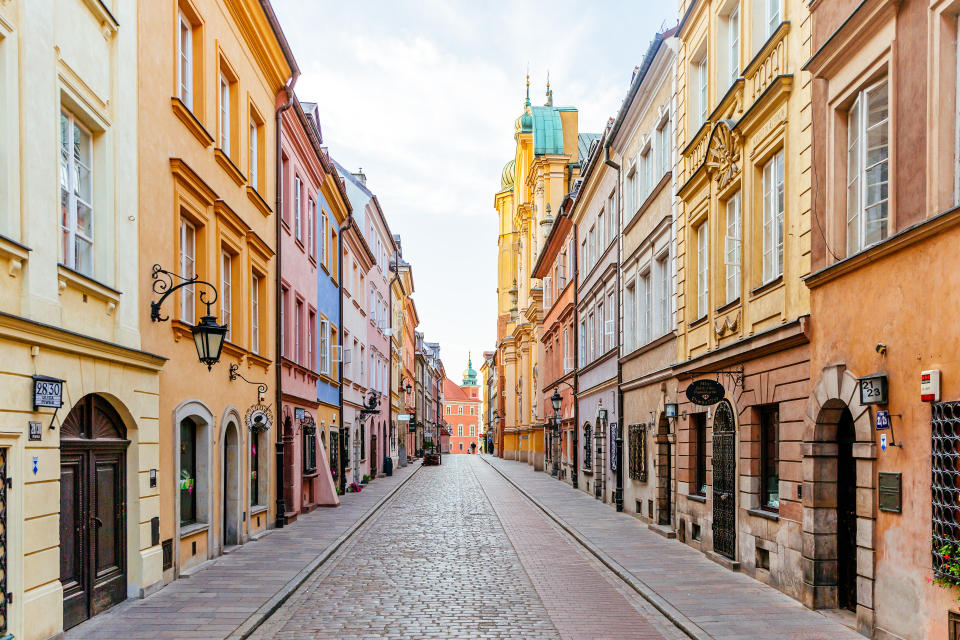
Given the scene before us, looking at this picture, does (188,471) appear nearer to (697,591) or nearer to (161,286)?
(161,286)

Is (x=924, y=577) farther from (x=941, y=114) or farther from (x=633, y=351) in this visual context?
(x=633, y=351)

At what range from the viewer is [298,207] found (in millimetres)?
22734

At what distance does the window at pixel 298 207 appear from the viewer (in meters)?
22.1

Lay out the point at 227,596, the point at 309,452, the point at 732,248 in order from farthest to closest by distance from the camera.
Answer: the point at 309,452, the point at 732,248, the point at 227,596

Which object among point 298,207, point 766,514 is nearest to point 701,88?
point 766,514

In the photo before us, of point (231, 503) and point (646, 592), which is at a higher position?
point (231, 503)

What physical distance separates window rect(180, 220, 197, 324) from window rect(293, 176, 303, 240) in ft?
26.0

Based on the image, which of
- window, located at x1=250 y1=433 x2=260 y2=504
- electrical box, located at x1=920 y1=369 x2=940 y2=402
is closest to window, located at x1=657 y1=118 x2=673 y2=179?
window, located at x1=250 y1=433 x2=260 y2=504

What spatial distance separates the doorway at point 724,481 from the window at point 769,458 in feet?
2.53

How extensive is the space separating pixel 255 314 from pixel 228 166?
379cm

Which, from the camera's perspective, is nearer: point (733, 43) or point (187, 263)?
point (187, 263)

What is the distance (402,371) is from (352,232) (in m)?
27.4

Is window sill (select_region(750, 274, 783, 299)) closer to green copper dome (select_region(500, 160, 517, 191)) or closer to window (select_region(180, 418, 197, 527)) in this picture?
window (select_region(180, 418, 197, 527))

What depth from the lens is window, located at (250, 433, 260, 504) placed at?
1789 cm
